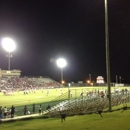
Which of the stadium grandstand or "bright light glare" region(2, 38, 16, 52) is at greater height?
"bright light glare" region(2, 38, 16, 52)

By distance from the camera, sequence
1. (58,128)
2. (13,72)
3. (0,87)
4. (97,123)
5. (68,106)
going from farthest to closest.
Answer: (13,72), (0,87), (68,106), (97,123), (58,128)

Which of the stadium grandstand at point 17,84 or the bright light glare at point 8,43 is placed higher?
the bright light glare at point 8,43

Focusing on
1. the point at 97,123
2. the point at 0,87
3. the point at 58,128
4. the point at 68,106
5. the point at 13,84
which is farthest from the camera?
the point at 13,84

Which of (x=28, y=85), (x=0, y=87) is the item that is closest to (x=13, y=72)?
(x=28, y=85)

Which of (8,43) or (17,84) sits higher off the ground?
(8,43)

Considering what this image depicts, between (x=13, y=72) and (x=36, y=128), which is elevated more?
(x=13, y=72)

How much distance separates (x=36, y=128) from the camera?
8570 mm

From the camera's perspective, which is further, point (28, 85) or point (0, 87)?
point (28, 85)

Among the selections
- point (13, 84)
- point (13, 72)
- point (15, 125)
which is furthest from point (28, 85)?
point (15, 125)

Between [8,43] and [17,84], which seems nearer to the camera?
[8,43]

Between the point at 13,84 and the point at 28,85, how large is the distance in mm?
5452

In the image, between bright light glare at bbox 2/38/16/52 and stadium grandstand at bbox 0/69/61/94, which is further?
stadium grandstand at bbox 0/69/61/94

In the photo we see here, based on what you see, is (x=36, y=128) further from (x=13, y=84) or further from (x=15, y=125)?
(x=13, y=84)

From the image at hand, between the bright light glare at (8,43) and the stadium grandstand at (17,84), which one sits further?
the stadium grandstand at (17,84)
